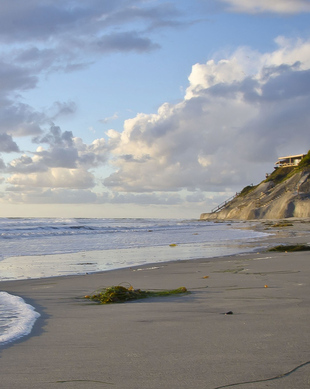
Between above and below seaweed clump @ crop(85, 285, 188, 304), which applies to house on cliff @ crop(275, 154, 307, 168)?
above

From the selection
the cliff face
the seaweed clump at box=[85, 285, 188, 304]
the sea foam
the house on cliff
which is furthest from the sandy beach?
the house on cliff

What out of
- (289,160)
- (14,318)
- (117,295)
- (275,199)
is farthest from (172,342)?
(289,160)

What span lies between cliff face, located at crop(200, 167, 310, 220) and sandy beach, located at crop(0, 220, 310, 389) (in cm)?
5700

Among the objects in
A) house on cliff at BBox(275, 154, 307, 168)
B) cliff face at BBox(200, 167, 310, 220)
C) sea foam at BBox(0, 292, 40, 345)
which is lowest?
sea foam at BBox(0, 292, 40, 345)

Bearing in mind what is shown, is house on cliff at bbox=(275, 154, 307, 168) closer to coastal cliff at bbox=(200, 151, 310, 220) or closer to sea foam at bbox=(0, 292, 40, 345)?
coastal cliff at bbox=(200, 151, 310, 220)

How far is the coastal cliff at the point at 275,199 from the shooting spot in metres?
62.9

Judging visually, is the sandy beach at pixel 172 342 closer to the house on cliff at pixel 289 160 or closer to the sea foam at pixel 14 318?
the sea foam at pixel 14 318

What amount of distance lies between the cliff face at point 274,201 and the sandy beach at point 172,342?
56995mm

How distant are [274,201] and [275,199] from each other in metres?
0.93

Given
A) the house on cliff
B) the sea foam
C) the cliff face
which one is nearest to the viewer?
the sea foam

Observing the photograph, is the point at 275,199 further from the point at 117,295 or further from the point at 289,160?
the point at 117,295

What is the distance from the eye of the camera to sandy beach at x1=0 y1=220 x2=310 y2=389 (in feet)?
10.5

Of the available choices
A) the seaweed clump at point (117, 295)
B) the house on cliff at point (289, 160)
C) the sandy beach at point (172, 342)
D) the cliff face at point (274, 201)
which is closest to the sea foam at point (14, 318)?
the sandy beach at point (172, 342)

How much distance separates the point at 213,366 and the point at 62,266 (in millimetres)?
10571
